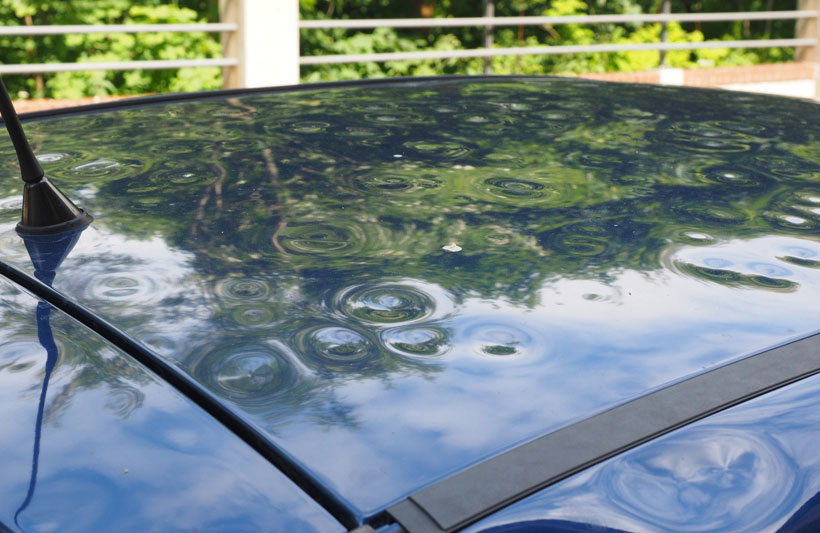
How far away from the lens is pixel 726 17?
9.17 m

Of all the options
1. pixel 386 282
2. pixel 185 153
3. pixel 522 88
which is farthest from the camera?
pixel 522 88

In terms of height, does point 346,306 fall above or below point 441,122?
below

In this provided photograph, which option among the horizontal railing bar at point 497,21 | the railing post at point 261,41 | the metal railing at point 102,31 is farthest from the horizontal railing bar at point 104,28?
the horizontal railing bar at point 497,21

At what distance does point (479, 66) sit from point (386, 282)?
11.3m

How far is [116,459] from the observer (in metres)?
0.80

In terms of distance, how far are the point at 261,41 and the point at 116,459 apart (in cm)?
628

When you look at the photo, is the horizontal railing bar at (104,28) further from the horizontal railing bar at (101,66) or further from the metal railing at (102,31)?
the horizontal railing bar at (101,66)

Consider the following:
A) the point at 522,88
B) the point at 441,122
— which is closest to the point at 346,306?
the point at 441,122

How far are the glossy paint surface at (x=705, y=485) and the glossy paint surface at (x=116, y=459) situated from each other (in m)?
0.19

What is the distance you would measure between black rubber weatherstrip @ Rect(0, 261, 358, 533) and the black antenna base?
113 mm

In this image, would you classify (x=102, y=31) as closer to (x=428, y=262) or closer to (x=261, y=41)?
(x=261, y=41)

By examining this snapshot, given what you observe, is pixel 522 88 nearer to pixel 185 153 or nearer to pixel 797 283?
pixel 185 153

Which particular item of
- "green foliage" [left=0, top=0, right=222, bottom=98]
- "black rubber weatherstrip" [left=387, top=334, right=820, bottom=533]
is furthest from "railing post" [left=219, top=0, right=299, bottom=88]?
"black rubber weatherstrip" [left=387, top=334, right=820, bottom=533]

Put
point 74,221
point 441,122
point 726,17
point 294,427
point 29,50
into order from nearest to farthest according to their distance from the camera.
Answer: point 294,427 → point 74,221 → point 441,122 → point 726,17 → point 29,50
